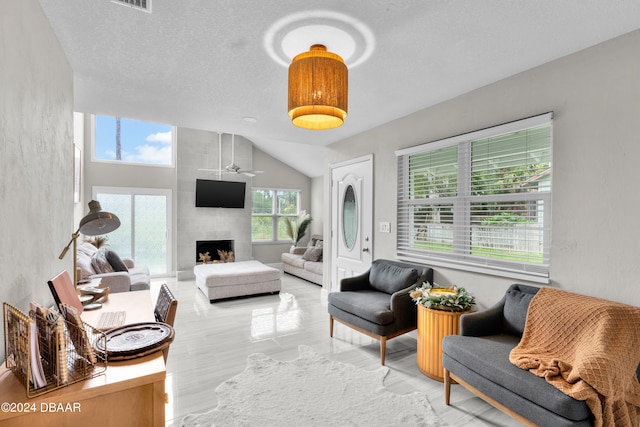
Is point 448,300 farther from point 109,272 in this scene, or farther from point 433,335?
point 109,272

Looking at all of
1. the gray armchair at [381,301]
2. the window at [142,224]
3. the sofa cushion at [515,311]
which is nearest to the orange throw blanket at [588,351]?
the sofa cushion at [515,311]

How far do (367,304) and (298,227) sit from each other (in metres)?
4.98

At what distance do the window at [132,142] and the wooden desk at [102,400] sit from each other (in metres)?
6.16

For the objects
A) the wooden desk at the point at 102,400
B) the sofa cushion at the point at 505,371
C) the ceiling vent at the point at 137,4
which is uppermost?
the ceiling vent at the point at 137,4

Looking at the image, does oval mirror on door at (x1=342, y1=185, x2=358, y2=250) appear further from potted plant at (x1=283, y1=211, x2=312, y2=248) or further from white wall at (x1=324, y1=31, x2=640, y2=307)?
potted plant at (x1=283, y1=211, x2=312, y2=248)

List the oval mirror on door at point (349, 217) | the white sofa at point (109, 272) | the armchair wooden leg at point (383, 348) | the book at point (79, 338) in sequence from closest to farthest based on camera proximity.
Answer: the book at point (79, 338) < the armchair wooden leg at point (383, 348) < the white sofa at point (109, 272) < the oval mirror on door at point (349, 217)

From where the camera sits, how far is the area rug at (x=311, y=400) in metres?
2.05

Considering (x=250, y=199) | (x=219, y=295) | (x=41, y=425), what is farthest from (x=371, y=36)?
(x=250, y=199)

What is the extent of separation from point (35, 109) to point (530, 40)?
111 inches

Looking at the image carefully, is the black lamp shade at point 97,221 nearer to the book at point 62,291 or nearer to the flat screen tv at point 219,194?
the book at point 62,291

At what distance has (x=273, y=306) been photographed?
470 centimetres

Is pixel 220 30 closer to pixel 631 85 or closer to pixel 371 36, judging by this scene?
pixel 371 36

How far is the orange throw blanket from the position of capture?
1532 millimetres

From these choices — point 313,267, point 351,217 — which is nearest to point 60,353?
point 351,217
